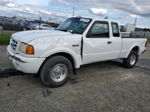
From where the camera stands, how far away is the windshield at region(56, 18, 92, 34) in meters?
4.70

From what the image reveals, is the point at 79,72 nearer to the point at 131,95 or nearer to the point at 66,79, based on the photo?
the point at 66,79

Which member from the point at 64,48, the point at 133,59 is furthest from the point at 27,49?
the point at 133,59

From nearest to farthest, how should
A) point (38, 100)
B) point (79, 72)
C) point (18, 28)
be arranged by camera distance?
point (38, 100), point (79, 72), point (18, 28)

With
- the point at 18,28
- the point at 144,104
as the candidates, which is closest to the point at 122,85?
the point at 144,104

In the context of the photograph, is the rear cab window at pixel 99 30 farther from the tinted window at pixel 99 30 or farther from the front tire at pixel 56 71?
the front tire at pixel 56 71

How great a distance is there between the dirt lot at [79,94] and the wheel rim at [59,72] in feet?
0.89

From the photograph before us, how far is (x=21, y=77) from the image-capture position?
15.9 feet

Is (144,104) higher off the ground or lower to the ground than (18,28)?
lower

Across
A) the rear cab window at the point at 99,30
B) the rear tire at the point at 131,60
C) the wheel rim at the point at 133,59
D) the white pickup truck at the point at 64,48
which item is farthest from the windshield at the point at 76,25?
the wheel rim at the point at 133,59

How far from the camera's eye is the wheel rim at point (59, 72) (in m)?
4.16

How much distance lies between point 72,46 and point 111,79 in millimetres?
1907

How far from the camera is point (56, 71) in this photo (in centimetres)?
421

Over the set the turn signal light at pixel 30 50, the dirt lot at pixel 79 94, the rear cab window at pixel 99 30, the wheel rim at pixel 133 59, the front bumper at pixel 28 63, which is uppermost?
the rear cab window at pixel 99 30

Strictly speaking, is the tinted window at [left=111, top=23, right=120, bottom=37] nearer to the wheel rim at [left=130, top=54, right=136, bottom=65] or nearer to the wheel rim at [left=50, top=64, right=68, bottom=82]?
the wheel rim at [left=130, top=54, right=136, bottom=65]
